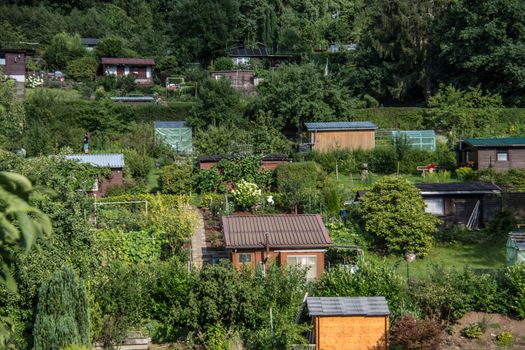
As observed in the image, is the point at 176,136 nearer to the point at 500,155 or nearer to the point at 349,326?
the point at 500,155

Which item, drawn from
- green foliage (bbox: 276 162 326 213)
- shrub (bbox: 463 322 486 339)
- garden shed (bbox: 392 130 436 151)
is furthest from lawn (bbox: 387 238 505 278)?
garden shed (bbox: 392 130 436 151)

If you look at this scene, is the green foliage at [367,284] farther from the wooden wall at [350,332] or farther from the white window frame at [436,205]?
the white window frame at [436,205]

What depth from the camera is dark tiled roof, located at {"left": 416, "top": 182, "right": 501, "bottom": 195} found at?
29172 millimetres

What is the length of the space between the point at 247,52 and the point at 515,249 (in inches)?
1825

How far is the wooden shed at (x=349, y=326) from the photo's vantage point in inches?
747

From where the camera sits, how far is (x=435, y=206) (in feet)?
96.5

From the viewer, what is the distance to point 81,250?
2055cm

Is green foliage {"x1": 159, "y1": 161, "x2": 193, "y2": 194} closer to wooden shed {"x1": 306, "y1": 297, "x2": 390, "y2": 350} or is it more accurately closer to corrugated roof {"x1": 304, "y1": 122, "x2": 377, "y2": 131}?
corrugated roof {"x1": 304, "y1": 122, "x2": 377, "y2": 131}

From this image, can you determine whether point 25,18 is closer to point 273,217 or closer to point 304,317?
point 273,217

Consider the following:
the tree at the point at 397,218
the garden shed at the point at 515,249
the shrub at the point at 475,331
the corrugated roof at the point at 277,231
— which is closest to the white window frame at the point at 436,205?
the tree at the point at 397,218

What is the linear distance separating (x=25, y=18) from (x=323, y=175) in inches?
2039

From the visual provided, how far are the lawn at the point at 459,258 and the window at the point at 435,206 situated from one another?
2425 mm

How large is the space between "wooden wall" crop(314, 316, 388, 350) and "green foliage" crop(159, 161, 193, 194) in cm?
1500

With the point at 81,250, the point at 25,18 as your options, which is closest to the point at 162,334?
the point at 81,250
